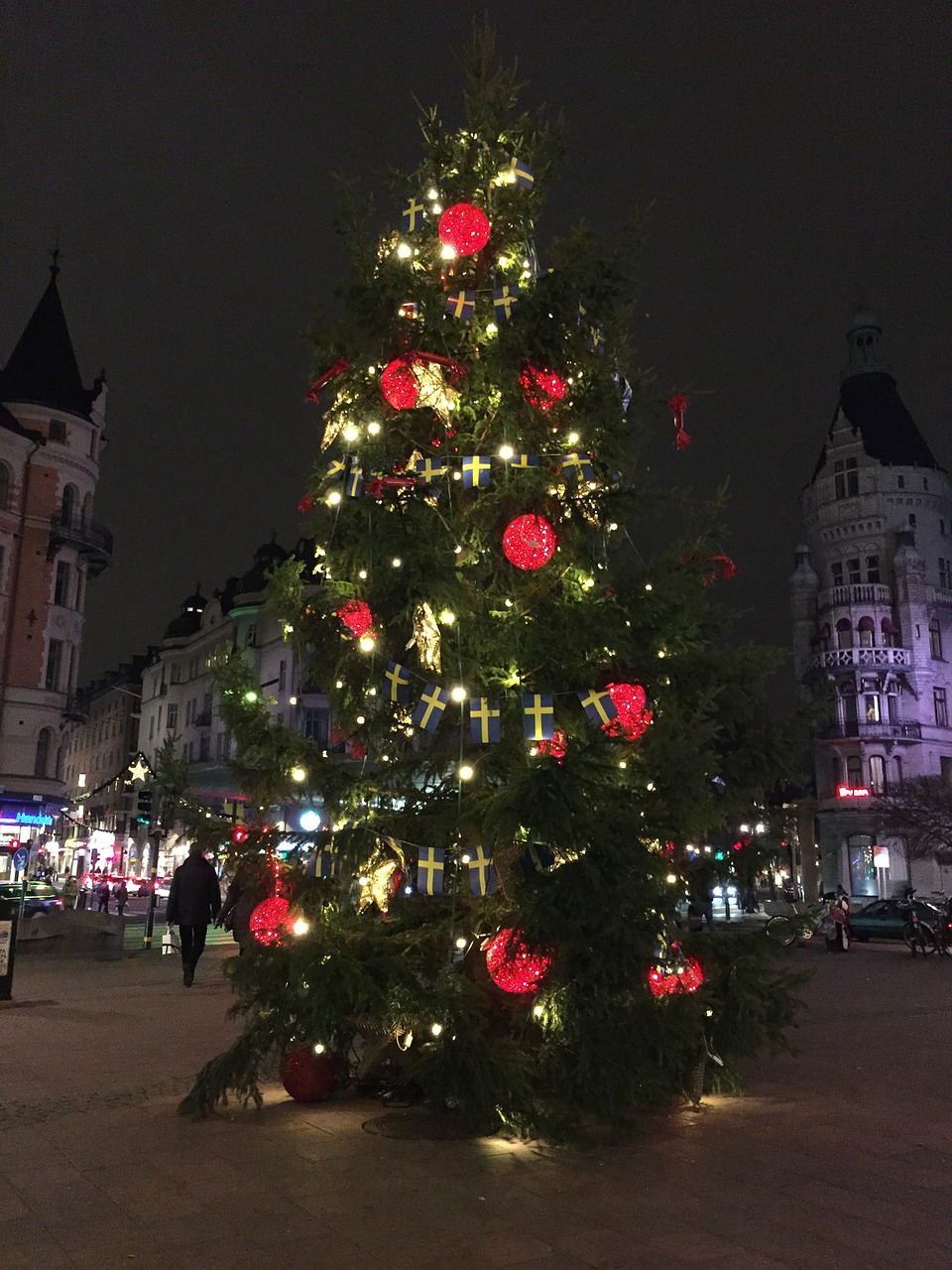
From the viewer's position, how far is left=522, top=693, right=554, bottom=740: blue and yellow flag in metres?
7.39

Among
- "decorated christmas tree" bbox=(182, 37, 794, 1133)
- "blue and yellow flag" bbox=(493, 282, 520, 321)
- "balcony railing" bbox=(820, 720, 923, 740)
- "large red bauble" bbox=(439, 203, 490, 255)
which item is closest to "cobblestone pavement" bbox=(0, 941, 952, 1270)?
"decorated christmas tree" bbox=(182, 37, 794, 1133)

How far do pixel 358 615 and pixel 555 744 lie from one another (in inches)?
78.3

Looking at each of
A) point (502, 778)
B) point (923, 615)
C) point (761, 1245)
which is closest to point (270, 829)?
point (502, 778)

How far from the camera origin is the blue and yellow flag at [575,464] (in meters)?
8.17

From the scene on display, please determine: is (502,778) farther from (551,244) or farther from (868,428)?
(868,428)

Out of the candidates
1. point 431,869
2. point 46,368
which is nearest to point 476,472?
point 431,869

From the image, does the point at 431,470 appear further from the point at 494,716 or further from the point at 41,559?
the point at 41,559

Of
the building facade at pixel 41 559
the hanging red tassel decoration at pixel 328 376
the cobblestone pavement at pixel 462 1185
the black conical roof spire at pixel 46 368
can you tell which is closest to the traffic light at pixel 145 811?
the building facade at pixel 41 559

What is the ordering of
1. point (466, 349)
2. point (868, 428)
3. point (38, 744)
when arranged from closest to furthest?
point (466, 349) < point (38, 744) < point (868, 428)

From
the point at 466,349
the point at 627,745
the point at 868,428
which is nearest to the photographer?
the point at 627,745

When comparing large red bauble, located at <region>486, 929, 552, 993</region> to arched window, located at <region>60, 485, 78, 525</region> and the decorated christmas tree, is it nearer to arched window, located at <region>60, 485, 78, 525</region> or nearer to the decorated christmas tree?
the decorated christmas tree

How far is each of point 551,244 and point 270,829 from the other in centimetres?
550

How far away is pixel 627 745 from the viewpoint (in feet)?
24.1

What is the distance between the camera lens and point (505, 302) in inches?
328
